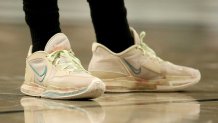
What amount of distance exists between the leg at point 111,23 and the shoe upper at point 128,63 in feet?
0.07

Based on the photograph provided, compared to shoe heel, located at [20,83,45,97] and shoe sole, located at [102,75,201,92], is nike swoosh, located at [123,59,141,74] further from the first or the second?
shoe heel, located at [20,83,45,97]

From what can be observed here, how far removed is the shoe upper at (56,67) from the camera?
1506mm

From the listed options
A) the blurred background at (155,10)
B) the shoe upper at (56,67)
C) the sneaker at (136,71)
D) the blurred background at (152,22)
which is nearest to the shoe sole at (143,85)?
the sneaker at (136,71)

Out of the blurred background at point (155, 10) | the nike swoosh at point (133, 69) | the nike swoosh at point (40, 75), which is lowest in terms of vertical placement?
the blurred background at point (155, 10)

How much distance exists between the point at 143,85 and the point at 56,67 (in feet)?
1.18

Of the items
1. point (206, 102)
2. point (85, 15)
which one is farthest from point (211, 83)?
point (85, 15)

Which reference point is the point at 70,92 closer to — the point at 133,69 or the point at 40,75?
the point at 40,75

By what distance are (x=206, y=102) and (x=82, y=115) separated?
0.42 m

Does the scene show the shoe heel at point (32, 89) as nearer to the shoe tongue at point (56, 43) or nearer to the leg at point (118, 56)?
the shoe tongue at point (56, 43)

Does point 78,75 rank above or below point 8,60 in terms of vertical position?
above

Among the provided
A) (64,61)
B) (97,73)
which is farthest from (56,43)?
(97,73)

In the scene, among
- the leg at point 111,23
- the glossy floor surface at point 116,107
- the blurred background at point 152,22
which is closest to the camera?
the glossy floor surface at point 116,107

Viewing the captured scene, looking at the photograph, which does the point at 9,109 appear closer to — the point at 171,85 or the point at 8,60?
the point at 171,85

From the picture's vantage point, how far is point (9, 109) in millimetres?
1348
